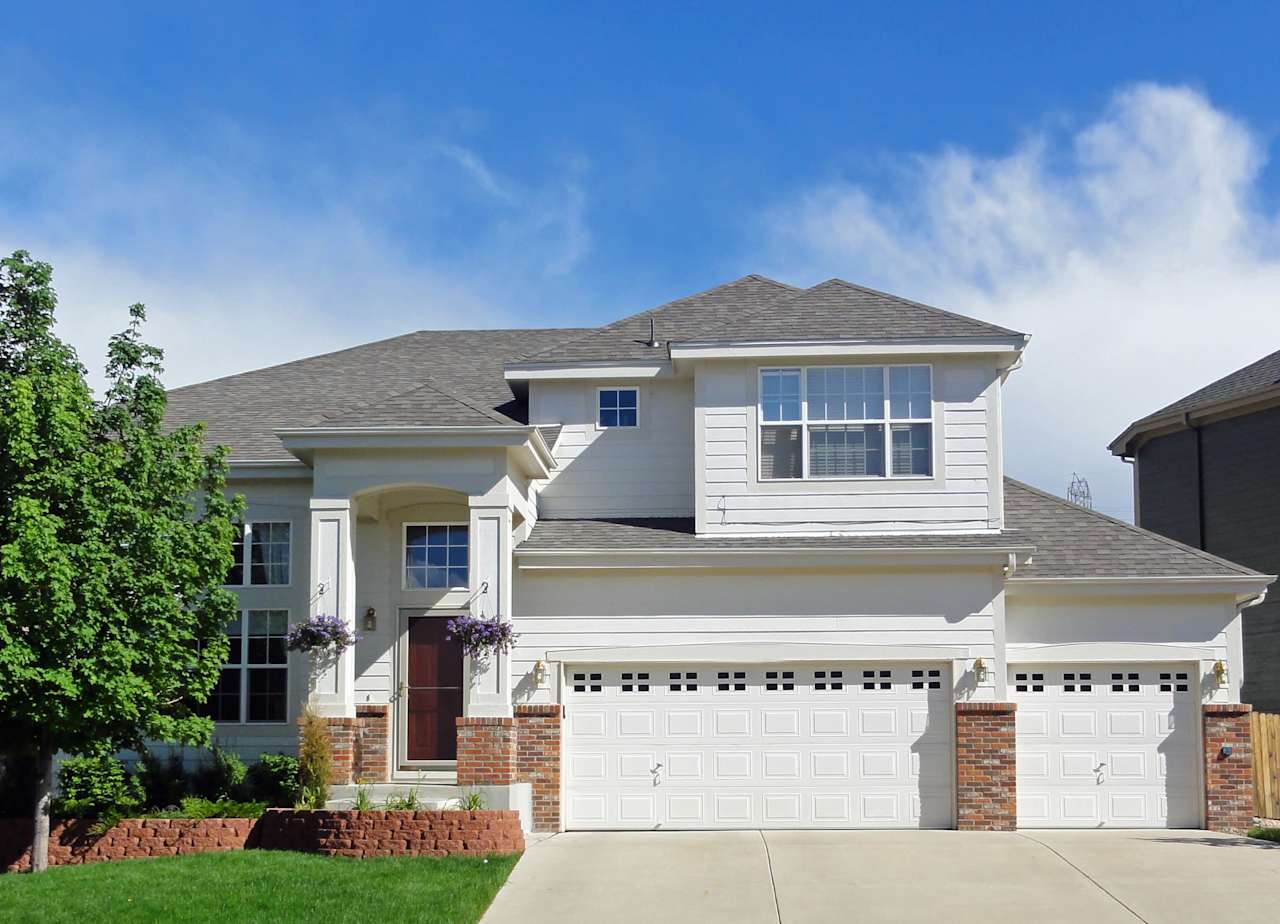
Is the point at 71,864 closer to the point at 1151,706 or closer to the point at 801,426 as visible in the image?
the point at 801,426

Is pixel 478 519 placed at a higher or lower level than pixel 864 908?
higher

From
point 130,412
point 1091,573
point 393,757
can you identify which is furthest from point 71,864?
point 1091,573

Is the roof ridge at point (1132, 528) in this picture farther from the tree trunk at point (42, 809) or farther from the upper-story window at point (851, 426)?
the tree trunk at point (42, 809)

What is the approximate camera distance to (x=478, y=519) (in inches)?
664

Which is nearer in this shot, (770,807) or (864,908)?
(864,908)

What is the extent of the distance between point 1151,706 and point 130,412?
506 inches

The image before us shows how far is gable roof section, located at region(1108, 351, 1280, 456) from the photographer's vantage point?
26466 mm

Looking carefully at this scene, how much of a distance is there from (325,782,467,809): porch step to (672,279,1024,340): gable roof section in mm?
6590

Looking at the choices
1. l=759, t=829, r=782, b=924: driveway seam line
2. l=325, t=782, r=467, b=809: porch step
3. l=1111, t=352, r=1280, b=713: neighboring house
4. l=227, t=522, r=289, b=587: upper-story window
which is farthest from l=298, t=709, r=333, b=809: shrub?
l=1111, t=352, r=1280, b=713: neighboring house

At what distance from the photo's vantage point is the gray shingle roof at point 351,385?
66.3 feet

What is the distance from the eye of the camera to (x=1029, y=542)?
18.0 m

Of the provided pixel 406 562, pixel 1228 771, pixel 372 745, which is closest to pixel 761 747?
pixel 372 745

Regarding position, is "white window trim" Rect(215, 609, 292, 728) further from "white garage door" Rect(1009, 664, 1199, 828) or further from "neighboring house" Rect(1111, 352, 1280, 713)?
"neighboring house" Rect(1111, 352, 1280, 713)

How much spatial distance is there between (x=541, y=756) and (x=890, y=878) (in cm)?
494
